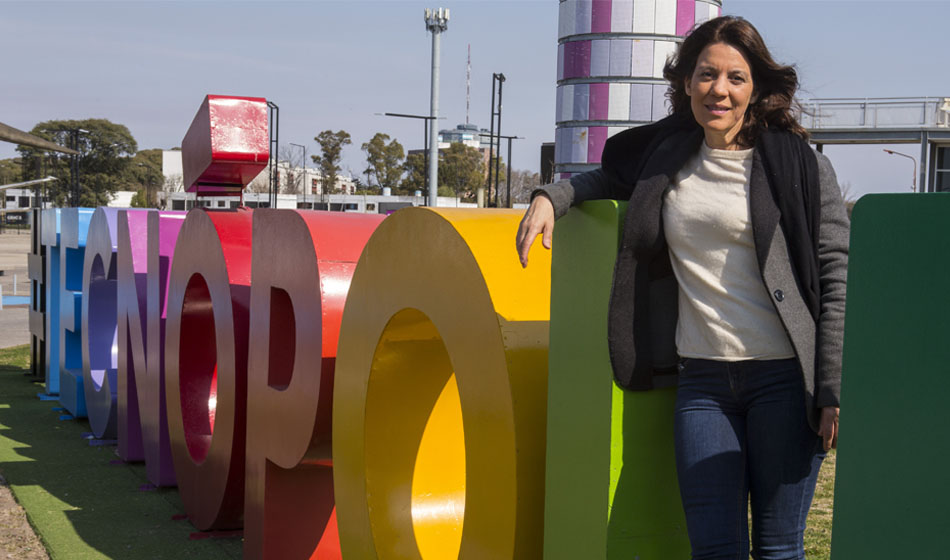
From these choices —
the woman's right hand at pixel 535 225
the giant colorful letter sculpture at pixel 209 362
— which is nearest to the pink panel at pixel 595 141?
the giant colorful letter sculpture at pixel 209 362

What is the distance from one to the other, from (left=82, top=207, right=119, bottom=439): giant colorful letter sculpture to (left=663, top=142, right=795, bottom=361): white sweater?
6847 mm

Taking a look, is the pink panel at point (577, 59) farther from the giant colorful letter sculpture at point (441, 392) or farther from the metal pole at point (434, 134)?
the metal pole at point (434, 134)

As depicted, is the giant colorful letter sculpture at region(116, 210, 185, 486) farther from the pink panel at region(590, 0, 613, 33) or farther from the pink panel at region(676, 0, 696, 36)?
the pink panel at region(676, 0, 696, 36)

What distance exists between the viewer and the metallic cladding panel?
653 cm

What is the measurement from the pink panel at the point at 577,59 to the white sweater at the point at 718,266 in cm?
444

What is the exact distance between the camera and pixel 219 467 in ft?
18.9

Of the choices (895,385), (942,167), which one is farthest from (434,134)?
(895,385)

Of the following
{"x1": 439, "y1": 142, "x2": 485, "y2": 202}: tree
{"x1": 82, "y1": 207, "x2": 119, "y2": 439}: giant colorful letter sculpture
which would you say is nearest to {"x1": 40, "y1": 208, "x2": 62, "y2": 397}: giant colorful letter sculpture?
{"x1": 82, "y1": 207, "x2": 119, "y2": 439}: giant colorful letter sculpture

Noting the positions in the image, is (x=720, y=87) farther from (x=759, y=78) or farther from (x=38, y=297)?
(x=38, y=297)

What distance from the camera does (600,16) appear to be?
668 cm

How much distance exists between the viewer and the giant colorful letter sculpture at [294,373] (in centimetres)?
463

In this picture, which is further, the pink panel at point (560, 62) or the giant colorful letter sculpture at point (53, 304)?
the giant colorful letter sculpture at point (53, 304)

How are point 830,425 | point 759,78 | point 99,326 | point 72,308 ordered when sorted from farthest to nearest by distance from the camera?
point 72,308, point 99,326, point 759,78, point 830,425

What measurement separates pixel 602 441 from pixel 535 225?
609 millimetres
